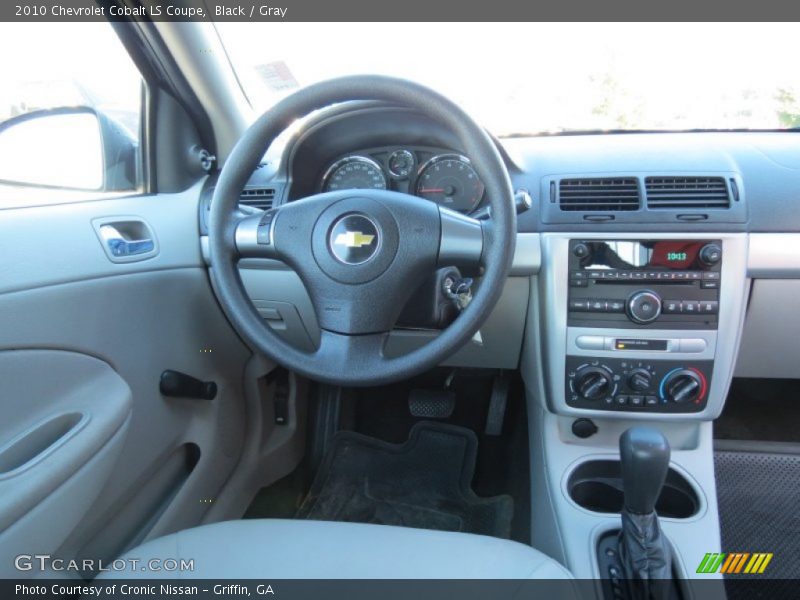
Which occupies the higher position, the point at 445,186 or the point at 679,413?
the point at 445,186

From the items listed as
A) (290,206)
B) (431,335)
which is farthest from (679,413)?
(290,206)

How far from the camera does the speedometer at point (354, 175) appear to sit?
5.32ft

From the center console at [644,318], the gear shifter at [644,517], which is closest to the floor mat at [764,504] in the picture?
the center console at [644,318]

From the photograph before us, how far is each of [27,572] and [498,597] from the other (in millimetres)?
867

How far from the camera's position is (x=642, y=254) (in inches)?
55.9

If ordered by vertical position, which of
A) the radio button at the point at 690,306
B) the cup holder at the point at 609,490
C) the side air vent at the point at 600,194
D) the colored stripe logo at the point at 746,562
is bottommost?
the colored stripe logo at the point at 746,562

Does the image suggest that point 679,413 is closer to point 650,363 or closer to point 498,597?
point 650,363

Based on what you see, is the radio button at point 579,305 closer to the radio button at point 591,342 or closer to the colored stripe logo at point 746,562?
the radio button at point 591,342

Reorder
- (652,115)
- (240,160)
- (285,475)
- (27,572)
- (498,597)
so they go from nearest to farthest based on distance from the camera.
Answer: (498,597) → (27,572) → (240,160) → (652,115) → (285,475)

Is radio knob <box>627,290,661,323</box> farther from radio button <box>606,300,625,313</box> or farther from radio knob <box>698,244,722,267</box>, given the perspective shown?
radio knob <box>698,244,722,267</box>

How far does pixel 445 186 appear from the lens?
5.13 ft

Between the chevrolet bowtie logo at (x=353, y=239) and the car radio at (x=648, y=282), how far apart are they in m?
0.56

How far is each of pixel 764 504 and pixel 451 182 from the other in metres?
1.37

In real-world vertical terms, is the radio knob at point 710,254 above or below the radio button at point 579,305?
above
